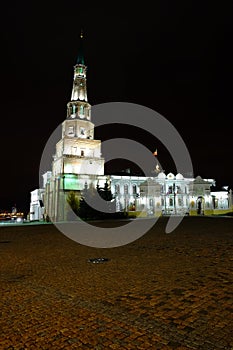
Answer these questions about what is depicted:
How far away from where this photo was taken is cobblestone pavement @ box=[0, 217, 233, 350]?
13.9 feet

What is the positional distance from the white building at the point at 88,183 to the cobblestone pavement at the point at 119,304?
44.8 m

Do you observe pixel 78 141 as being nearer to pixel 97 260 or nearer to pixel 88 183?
pixel 88 183

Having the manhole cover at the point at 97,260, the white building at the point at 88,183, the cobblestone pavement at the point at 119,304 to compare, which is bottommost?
the manhole cover at the point at 97,260

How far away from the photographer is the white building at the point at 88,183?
58469mm

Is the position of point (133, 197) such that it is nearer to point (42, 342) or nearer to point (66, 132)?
point (66, 132)

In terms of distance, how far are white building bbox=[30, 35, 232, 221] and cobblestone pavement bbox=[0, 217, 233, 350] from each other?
147ft

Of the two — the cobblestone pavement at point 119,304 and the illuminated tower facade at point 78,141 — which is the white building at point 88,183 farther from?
the cobblestone pavement at point 119,304

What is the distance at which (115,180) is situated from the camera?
Result: 7488cm

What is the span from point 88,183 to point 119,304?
179 feet

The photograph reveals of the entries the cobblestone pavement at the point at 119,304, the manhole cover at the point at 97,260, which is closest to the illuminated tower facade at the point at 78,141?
the manhole cover at the point at 97,260

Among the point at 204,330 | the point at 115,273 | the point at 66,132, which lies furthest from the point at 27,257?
the point at 66,132

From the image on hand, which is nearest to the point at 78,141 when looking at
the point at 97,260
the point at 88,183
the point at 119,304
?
the point at 88,183

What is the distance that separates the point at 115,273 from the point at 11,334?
4311 mm

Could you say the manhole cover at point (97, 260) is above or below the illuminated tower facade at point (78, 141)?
below
